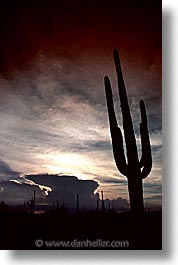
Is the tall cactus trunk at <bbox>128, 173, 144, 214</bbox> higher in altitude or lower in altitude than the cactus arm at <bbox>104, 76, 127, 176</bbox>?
lower

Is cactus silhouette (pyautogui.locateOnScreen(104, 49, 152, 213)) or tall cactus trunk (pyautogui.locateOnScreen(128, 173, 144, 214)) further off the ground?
cactus silhouette (pyautogui.locateOnScreen(104, 49, 152, 213))

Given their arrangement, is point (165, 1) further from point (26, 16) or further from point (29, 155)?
point (29, 155)

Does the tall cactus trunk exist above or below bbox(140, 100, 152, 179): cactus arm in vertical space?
below

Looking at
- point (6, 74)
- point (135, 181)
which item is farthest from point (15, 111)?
point (135, 181)

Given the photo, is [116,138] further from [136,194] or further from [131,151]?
[136,194]

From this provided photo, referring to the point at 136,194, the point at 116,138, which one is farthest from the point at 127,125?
the point at 136,194

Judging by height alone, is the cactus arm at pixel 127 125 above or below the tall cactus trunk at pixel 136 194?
above
